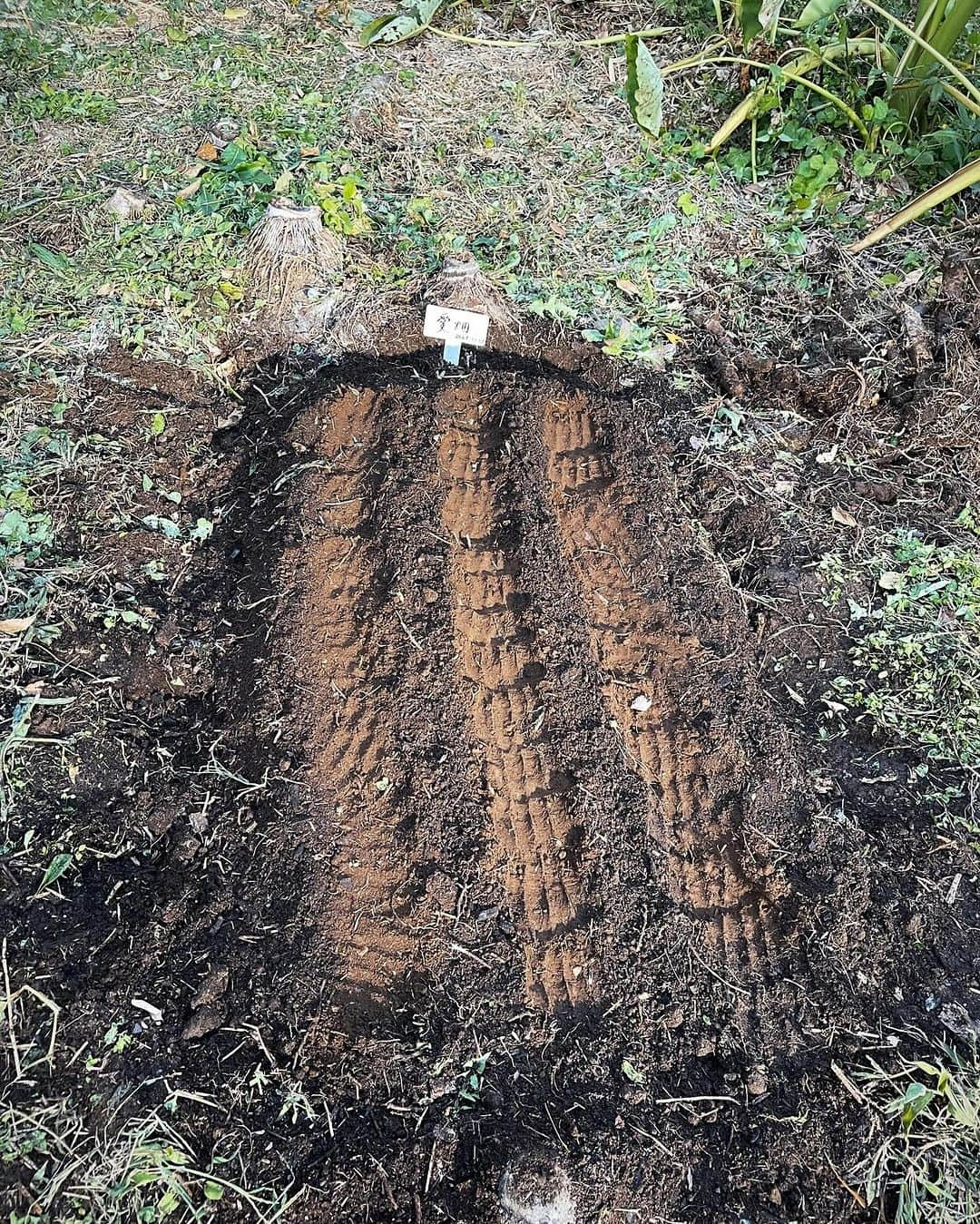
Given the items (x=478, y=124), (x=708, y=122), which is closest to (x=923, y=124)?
(x=708, y=122)

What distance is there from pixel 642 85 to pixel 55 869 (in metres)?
3.15

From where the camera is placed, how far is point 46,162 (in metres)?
3.76

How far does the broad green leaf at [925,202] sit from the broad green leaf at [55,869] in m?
3.64

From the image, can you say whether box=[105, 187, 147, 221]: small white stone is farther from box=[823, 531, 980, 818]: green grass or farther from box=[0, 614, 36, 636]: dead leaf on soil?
box=[823, 531, 980, 818]: green grass

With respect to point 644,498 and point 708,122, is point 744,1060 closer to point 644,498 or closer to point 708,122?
point 644,498

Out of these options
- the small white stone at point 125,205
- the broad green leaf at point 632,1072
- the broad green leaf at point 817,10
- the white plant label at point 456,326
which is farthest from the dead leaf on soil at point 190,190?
the broad green leaf at point 632,1072

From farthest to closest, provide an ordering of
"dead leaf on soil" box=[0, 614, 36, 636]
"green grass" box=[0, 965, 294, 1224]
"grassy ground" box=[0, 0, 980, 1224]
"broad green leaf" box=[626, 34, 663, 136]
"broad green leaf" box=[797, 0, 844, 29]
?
"broad green leaf" box=[797, 0, 844, 29], "broad green leaf" box=[626, 34, 663, 136], "grassy ground" box=[0, 0, 980, 1224], "dead leaf on soil" box=[0, 614, 36, 636], "green grass" box=[0, 965, 294, 1224]

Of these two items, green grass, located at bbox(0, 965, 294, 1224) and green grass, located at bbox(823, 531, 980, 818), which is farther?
green grass, located at bbox(823, 531, 980, 818)

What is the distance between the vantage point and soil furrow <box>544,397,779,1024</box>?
2.16m

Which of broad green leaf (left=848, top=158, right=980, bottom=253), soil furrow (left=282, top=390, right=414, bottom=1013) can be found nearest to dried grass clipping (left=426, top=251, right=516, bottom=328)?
soil furrow (left=282, top=390, right=414, bottom=1013)

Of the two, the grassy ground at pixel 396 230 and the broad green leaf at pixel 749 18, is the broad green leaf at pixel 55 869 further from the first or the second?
the broad green leaf at pixel 749 18

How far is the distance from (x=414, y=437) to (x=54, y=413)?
49.1 inches

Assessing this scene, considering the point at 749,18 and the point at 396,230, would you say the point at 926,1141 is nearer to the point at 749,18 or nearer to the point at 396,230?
the point at 396,230

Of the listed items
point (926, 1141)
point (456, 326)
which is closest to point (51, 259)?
point (456, 326)
